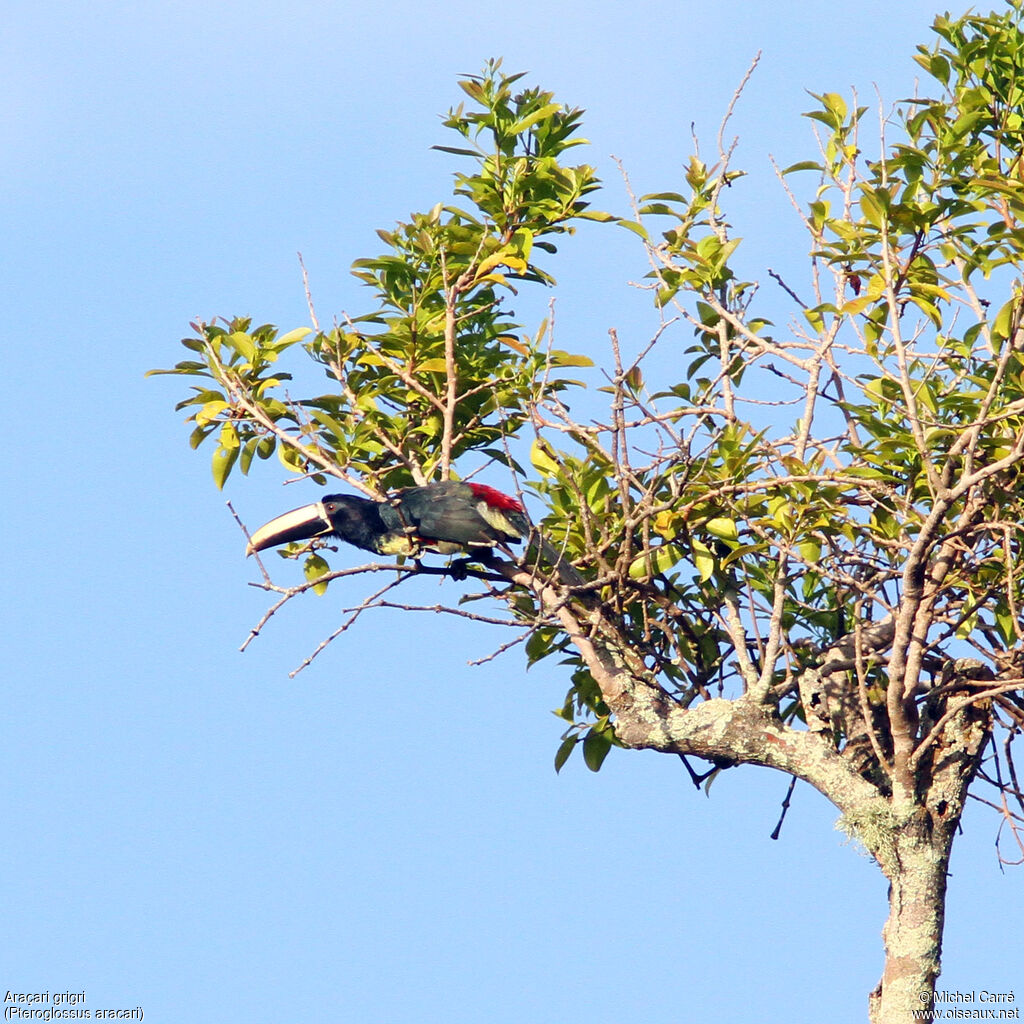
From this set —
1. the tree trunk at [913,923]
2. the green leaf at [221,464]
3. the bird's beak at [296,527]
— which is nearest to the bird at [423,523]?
the bird's beak at [296,527]

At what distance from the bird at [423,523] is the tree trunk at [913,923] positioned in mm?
1636

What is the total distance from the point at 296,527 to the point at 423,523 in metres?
0.76

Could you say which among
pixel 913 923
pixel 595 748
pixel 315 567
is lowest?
pixel 913 923

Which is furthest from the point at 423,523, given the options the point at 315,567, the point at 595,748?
the point at 595,748

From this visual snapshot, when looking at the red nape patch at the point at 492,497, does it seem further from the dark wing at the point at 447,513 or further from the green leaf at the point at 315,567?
the green leaf at the point at 315,567

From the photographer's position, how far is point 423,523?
17.7ft

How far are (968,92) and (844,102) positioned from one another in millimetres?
626

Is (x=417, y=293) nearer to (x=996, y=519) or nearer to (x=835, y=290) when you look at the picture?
(x=835, y=290)

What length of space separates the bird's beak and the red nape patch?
76 cm

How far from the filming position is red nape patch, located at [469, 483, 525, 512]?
5.42 metres

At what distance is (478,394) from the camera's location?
5.75 m

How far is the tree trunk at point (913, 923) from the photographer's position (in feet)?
16.4

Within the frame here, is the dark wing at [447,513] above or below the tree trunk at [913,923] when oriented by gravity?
Answer: above

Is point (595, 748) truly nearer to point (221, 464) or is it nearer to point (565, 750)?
point (565, 750)
